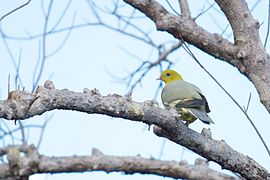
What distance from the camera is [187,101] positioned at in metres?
3.52

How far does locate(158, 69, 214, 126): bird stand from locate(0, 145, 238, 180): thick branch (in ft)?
5.34

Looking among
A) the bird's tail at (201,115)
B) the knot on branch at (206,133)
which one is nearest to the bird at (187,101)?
the bird's tail at (201,115)

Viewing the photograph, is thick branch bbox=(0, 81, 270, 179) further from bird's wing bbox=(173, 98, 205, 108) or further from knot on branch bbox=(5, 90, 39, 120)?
bird's wing bbox=(173, 98, 205, 108)

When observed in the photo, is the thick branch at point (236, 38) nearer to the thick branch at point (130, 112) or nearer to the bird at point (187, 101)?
the bird at point (187, 101)

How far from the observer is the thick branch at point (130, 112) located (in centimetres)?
195

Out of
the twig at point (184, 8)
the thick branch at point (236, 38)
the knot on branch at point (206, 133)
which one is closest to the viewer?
the knot on branch at point (206, 133)

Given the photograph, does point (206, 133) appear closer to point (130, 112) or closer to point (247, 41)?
point (130, 112)

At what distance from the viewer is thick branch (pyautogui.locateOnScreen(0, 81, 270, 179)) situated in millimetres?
1954

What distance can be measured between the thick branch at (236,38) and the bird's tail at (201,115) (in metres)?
0.32

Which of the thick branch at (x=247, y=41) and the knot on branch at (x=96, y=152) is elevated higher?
the thick branch at (x=247, y=41)

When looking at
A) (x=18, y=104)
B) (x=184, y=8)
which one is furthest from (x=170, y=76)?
(x=18, y=104)

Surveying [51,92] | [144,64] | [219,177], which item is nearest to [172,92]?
[144,64]

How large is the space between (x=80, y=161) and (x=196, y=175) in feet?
0.89

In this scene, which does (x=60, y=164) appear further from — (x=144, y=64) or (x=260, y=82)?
(x=144, y=64)
